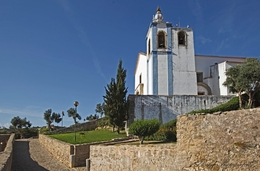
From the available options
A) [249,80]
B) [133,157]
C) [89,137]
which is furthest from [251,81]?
[89,137]

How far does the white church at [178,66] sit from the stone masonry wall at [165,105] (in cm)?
Answer: 364

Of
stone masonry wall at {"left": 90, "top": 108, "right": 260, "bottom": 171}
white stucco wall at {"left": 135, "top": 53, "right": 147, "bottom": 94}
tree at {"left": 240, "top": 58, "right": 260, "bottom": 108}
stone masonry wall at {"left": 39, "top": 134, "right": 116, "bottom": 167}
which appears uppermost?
white stucco wall at {"left": 135, "top": 53, "right": 147, "bottom": 94}

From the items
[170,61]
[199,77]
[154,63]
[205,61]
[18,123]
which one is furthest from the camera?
[18,123]

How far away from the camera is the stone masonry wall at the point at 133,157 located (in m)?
8.13

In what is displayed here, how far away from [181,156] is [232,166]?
5.30ft

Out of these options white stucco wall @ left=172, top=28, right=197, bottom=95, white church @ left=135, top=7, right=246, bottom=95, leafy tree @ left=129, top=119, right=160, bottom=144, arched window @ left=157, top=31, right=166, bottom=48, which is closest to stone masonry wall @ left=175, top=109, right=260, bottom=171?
leafy tree @ left=129, top=119, right=160, bottom=144

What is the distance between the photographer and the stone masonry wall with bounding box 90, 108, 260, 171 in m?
6.15

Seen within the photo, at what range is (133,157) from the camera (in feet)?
32.2

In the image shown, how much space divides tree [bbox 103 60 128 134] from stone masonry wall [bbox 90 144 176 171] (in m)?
6.54

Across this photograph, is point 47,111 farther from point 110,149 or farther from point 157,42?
point 110,149

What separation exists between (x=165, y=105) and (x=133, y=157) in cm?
1164

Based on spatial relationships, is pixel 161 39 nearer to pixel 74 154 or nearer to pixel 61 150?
pixel 61 150

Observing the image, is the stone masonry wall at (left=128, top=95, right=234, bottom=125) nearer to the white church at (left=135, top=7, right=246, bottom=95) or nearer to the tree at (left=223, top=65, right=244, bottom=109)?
the tree at (left=223, top=65, right=244, bottom=109)

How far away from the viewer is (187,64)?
85.1ft
